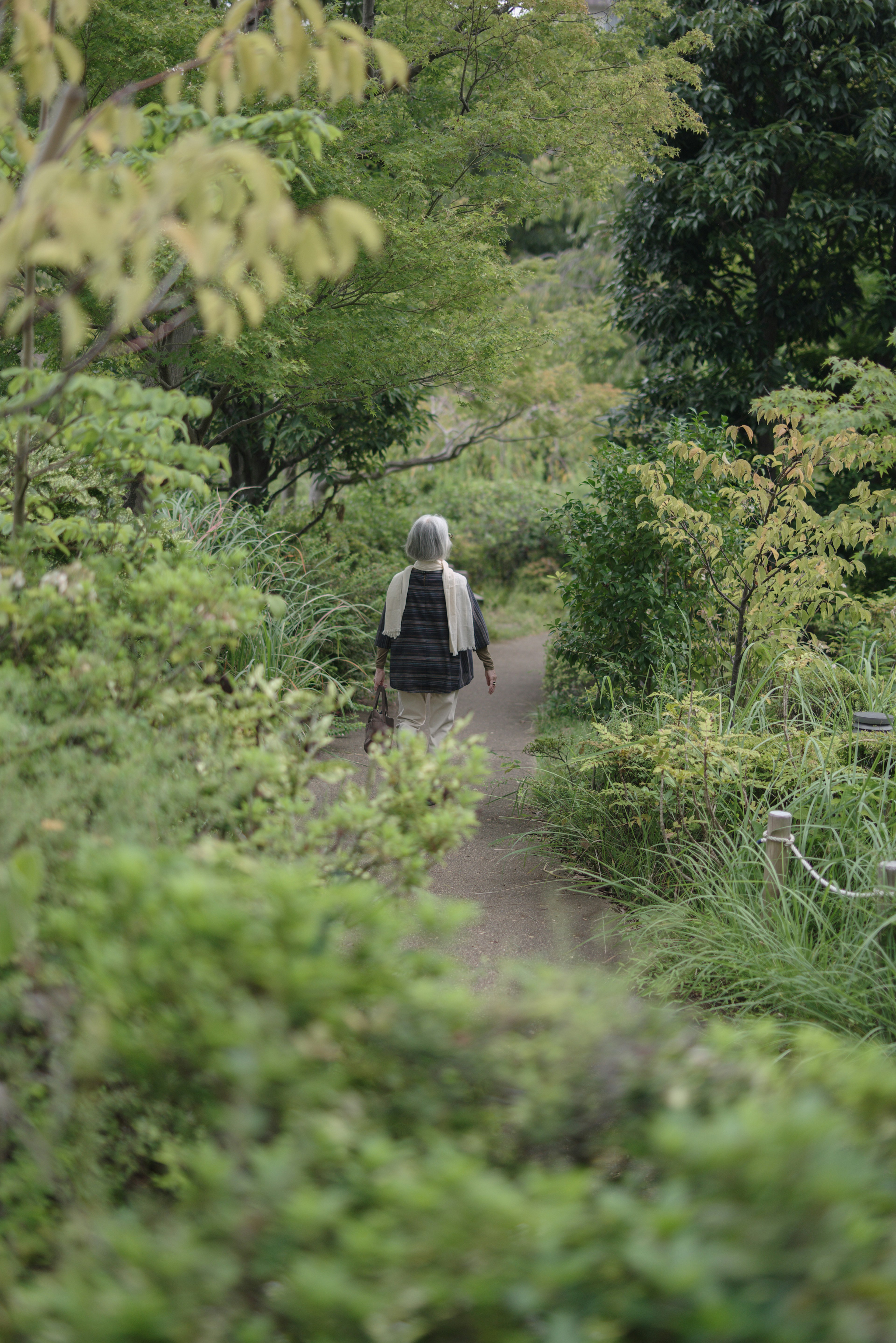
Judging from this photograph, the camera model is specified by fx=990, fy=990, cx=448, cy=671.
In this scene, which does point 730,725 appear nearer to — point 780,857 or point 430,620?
point 780,857

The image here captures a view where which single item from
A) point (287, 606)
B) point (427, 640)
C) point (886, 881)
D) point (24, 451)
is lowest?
point (886, 881)

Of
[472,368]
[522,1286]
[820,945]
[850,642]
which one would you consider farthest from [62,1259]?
[472,368]

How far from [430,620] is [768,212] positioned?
7.74 meters

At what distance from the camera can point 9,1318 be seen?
4.52 ft

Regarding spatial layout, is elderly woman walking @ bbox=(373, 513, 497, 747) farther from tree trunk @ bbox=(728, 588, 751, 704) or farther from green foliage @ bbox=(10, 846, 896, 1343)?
green foliage @ bbox=(10, 846, 896, 1343)

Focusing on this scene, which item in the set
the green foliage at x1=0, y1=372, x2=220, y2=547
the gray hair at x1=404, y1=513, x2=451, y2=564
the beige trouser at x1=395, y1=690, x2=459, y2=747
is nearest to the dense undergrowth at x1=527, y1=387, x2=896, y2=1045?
the beige trouser at x1=395, y1=690, x2=459, y2=747

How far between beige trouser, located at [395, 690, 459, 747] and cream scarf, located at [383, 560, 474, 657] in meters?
0.37

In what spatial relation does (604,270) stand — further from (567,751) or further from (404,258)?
(567,751)

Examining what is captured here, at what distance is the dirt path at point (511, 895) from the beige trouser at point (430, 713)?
47 centimetres

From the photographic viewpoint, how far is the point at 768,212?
10680 millimetres

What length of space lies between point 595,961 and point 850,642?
3.75 metres

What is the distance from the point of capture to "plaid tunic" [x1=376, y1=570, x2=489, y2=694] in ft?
18.4

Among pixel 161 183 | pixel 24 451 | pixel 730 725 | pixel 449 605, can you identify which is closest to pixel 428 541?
pixel 449 605

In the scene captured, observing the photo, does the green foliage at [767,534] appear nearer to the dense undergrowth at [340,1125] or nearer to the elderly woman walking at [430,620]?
the elderly woman walking at [430,620]
